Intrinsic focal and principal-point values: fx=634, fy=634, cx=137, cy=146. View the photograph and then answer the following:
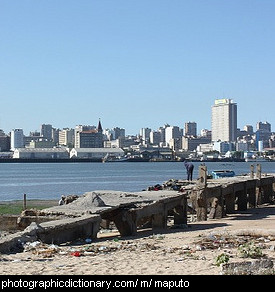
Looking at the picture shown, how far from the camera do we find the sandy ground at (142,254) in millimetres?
10859

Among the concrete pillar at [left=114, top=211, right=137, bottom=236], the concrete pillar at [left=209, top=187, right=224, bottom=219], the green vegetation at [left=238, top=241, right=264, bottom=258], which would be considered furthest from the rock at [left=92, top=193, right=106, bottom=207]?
the concrete pillar at [left=209, top=187, right=224, bottom=219]

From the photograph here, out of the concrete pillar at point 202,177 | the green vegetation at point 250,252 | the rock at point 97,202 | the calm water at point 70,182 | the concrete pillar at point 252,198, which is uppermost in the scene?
the concrete pillar at point 202,177

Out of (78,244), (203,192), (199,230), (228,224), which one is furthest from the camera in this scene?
(203,192)

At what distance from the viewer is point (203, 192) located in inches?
927

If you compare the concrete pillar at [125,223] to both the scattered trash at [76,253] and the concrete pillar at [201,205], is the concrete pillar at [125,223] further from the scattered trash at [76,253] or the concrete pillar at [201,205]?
the concrete pillar at [201,205]

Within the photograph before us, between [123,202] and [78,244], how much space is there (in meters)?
3.44

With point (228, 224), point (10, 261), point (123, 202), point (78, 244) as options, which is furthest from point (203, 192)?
point (10, 261)

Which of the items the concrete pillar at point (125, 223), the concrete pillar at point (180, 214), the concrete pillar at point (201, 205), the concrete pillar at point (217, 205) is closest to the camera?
the concrete pillar at point (125, 223)

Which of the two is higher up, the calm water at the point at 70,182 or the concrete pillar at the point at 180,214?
the concrete pillar at the point at 180,214

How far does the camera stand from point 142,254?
13141 millimetres

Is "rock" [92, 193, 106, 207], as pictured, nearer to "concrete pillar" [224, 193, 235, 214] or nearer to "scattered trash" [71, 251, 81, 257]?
"scattered trash" [71, 251, 81, 257]

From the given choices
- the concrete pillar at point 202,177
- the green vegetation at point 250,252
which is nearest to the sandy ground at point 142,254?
the green vegetation at point 250,252

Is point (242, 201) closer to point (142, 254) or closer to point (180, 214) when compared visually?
point (180, 214)
